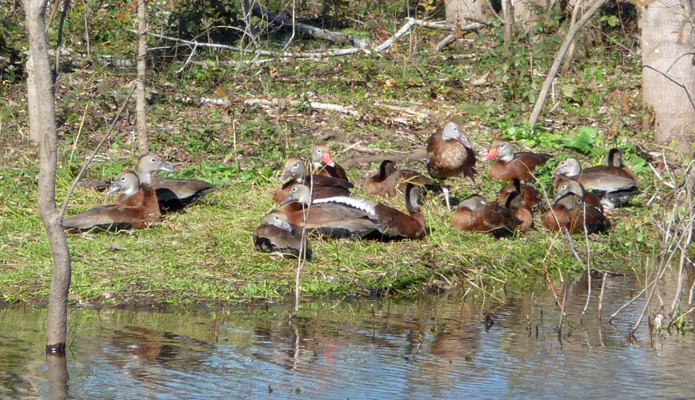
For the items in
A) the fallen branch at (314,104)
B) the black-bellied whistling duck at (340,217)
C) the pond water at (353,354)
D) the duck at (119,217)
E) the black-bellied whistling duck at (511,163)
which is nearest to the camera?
the pond water at (353,354)

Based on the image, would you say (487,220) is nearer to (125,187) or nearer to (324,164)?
(324,164)

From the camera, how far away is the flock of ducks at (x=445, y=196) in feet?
25.8

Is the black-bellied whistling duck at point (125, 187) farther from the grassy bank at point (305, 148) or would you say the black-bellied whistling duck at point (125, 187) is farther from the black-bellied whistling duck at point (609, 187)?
the black-bellied whistling duck at point (609, 187)

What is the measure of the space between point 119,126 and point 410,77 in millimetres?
4416

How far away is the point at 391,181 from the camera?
940 centimetres

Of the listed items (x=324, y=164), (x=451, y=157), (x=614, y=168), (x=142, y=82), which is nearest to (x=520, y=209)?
(x=451, y=157)

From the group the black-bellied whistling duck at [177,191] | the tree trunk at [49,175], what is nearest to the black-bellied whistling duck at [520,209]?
the black-bellied whistling duck at [177,191]

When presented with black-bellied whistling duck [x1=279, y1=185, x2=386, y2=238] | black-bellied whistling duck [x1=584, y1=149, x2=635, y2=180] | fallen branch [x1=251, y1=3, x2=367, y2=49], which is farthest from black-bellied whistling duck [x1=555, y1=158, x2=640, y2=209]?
fallen branch [x1=251, y1=3, x2=367, y2=49]

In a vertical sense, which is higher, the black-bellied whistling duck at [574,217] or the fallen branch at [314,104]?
the fallen branch at [314,104]

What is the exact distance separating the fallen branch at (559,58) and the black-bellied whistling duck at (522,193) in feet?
8.23

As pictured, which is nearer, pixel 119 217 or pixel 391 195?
pixel 119 217

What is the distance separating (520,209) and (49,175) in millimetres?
5062

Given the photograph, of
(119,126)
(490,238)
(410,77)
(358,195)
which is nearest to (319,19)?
(410,77)

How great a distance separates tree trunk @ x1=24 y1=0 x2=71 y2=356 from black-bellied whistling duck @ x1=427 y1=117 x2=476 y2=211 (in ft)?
15.7
